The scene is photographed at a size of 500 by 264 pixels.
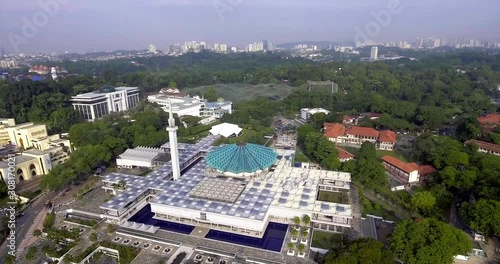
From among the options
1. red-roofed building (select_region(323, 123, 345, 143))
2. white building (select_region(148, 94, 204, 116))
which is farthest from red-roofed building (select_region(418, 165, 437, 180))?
white building (select_region(148, 94, 204, 116))

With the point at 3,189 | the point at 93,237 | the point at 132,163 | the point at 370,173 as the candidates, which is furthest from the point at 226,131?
the point at 3,189

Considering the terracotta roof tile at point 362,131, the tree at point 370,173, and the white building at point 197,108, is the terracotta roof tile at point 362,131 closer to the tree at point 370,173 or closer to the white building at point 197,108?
the tree at point 370,173

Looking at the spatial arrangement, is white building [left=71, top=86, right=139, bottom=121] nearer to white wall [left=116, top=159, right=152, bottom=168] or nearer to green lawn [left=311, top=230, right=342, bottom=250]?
white wall [left=116, top=159, right=152, bottom=168]

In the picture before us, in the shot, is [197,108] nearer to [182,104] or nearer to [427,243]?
[182,104]

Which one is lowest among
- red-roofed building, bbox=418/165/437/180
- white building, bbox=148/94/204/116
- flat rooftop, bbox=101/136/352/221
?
red-roofed building, bbox=418/165/437/180

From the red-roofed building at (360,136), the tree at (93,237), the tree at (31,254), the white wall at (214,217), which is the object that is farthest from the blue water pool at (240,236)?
the red-roofed building at (360,136)

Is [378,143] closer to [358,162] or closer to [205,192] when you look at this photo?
[358,162]
